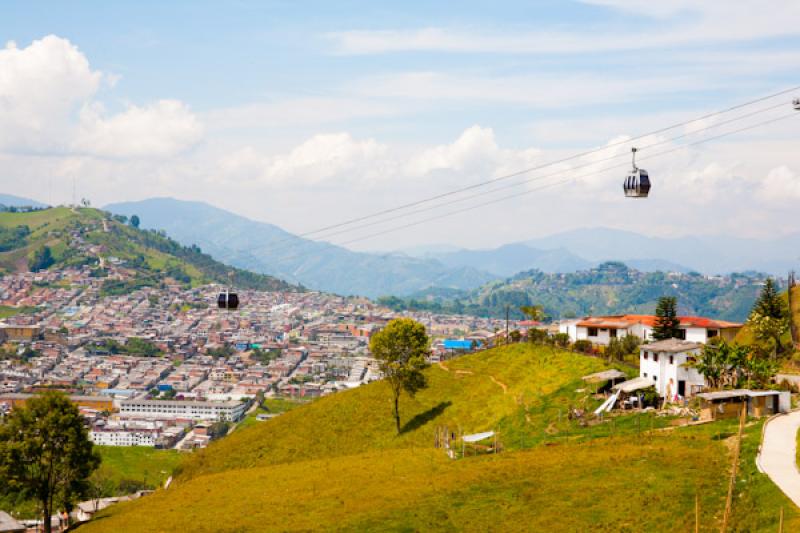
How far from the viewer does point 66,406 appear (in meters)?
60.9

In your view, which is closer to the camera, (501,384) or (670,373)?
(670,373)

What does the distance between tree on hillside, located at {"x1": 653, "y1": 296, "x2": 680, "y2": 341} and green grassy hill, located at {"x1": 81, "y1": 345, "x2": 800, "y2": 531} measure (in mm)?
9655

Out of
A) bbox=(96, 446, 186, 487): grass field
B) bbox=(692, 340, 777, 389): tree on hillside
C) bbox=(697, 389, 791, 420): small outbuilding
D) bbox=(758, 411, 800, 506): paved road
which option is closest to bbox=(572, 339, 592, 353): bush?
bbox=(692, 340, 777, 389): tree on hillside

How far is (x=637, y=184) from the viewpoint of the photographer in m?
39.7

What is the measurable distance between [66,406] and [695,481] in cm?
4630

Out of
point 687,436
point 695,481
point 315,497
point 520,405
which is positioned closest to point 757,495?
point 695,481

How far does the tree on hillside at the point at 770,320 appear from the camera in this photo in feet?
243

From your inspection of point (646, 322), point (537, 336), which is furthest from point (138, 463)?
point (646, 322)

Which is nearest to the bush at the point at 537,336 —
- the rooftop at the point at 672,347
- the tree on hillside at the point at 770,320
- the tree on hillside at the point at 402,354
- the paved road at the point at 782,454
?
the tree on hillside at the point at 402,354

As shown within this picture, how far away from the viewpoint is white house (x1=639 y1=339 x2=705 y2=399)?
5824cm

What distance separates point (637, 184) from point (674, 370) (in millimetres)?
24312

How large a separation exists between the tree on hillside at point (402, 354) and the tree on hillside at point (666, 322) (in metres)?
23.6

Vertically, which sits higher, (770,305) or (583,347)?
(770,305)

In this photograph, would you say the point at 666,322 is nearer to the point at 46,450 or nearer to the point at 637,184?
the point at 637,184
